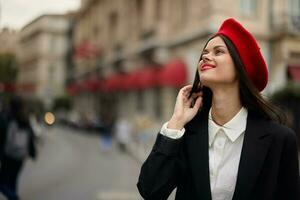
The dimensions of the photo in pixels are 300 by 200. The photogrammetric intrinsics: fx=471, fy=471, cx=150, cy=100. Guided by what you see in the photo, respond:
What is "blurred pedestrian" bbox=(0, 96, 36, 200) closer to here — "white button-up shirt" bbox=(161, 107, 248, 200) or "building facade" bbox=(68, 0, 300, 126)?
"white button-up shirt" bbox=(161, 107, 248, 200)

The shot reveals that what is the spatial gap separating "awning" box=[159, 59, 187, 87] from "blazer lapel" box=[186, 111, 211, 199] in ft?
64.8

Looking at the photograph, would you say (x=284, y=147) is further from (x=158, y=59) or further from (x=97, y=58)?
(x=97, y=58)

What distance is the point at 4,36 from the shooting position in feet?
29.0

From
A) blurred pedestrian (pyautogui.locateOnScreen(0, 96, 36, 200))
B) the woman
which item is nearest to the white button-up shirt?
the woman

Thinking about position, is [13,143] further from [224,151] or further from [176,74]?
[176,74]

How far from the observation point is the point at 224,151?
203 cm

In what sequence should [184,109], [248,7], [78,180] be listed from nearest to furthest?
[184,109] < [78,180] < [248,7]

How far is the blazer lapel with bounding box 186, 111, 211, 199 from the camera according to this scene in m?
1.95

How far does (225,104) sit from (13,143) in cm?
428

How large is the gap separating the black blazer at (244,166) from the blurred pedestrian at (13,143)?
13.5ft

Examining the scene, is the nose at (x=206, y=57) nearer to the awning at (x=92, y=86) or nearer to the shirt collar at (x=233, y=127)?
the shirt collar at (x=233, y=127)

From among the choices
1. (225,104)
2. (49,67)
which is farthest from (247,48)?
(49,67)

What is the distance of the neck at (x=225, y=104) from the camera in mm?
2062

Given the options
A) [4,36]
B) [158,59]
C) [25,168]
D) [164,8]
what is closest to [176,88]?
[158,59]
